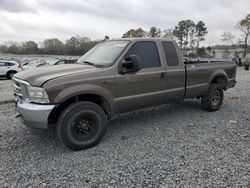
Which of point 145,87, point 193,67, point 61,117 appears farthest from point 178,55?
point 61,117

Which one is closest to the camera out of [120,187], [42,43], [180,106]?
[120,187]

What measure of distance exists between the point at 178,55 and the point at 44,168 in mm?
3643

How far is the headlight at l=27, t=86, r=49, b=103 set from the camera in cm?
362

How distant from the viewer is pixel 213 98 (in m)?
6.31

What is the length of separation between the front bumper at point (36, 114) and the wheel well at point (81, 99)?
0.16 meters

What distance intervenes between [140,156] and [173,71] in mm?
2177

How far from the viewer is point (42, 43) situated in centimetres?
7750

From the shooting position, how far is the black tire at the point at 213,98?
6.17 meters

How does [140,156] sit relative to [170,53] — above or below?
below

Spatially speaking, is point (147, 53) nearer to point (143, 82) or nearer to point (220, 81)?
point (143, 82)

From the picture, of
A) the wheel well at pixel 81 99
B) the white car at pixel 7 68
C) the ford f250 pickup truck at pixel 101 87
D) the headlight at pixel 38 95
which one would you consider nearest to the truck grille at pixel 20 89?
the ford f250 pickup truck at pixel 101 87

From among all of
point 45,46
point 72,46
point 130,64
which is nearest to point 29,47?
point 45,46

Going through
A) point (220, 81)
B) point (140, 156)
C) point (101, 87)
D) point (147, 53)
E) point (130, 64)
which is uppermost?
point (147, 53)

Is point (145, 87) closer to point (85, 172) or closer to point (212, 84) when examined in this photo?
point (85, 172)
